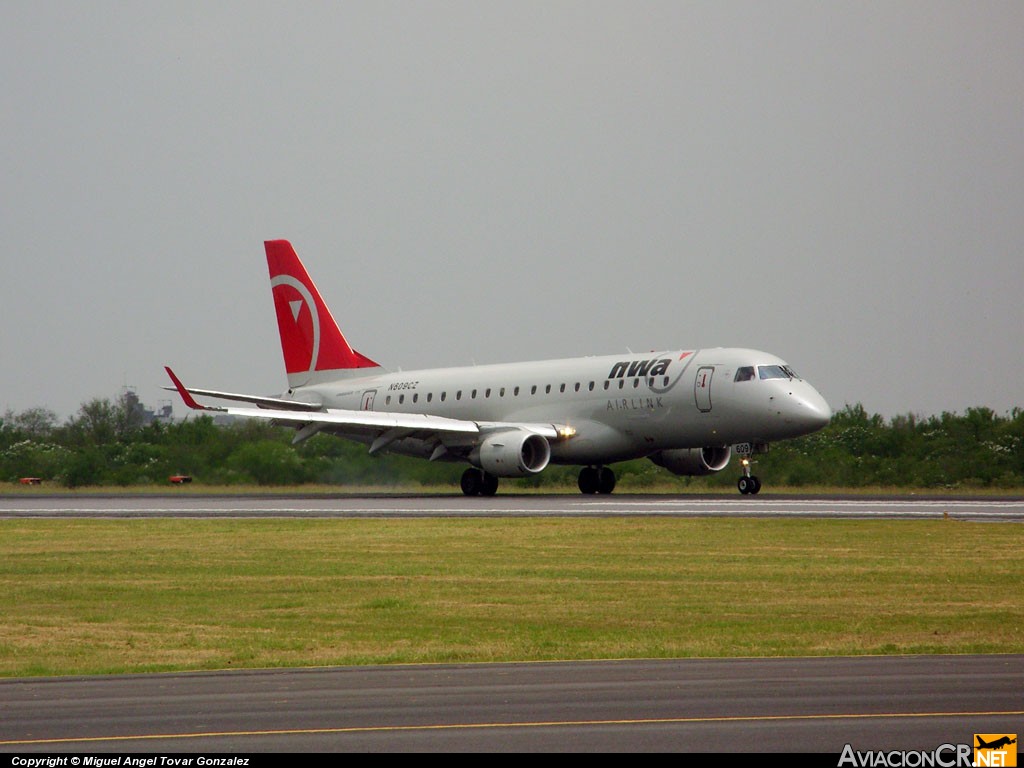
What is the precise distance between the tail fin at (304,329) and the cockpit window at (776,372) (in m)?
18.5

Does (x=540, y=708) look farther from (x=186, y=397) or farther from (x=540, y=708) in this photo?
(x=186, y=397)

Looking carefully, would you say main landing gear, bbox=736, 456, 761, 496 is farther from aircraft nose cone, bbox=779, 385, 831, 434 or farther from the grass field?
the grass field

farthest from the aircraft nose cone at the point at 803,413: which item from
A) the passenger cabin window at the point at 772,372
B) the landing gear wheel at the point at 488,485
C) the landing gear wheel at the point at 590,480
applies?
the landing gear wheel at the point at 488,485

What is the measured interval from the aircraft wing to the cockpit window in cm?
680

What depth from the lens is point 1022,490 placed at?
5022 centimetres

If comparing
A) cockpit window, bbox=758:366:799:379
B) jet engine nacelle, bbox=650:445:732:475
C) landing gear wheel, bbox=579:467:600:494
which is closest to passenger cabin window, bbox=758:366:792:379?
cockpit window, bbox=758:366:799:379

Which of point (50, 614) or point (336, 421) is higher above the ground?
point (336, 421)

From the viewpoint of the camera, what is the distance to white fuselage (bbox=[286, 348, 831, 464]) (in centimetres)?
4219

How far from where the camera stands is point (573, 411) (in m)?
46.6

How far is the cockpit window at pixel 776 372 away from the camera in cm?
4228

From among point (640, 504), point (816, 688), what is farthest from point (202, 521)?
point (816, 688)

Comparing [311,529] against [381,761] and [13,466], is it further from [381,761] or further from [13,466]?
[13,466]

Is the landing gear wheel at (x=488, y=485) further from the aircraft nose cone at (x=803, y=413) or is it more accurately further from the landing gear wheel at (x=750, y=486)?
the aircraft nose cone at (x=803, y=413)

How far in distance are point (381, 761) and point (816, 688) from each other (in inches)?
172
